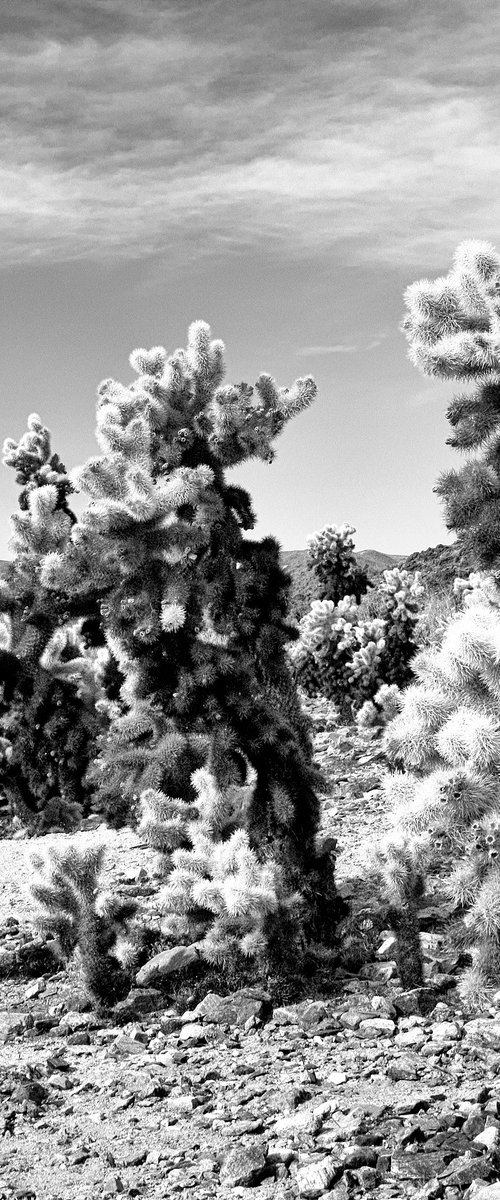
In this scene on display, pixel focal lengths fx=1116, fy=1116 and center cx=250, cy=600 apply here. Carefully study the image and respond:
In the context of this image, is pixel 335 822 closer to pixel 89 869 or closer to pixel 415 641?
pixel 89 869

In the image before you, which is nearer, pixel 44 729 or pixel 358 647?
pixel 44 729

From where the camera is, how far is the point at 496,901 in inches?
205

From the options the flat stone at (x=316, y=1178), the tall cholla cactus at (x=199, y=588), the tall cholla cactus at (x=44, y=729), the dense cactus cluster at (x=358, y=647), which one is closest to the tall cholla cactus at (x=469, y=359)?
the tall cholla cactus at (x=199, y=588)

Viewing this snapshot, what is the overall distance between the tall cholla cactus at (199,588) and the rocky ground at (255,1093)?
0.92 meters

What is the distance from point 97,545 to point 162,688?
0.90 metres

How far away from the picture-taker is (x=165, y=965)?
5.88 meters

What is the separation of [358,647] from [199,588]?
7466 millimetres

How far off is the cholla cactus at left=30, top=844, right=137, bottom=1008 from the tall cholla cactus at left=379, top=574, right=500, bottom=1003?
1.48m

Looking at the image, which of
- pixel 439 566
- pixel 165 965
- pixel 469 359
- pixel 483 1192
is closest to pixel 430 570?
pixel 439 566

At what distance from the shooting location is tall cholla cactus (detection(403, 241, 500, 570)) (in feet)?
20.8

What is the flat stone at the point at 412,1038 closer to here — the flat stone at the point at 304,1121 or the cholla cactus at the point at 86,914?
the flat stone at the point at 304,1121

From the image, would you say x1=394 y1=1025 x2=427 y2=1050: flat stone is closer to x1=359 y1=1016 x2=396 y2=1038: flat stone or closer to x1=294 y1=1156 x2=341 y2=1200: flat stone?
x1=359 y1=1016 x2=396 y2=1038: flat stone

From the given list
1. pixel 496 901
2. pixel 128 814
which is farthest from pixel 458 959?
pixel 128 814

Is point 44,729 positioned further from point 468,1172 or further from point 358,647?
point 468,1172
